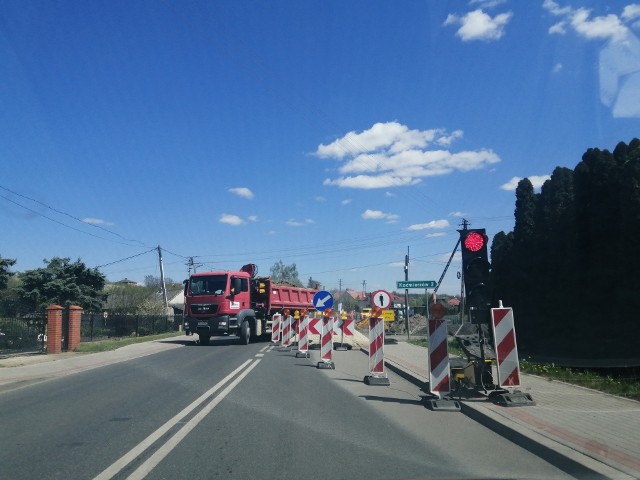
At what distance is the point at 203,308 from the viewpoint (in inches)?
1051

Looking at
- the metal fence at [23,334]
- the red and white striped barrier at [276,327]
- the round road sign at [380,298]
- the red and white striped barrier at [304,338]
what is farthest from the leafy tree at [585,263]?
the metal fence at [23,334]

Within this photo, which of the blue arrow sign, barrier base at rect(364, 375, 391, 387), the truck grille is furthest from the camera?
the truck grille

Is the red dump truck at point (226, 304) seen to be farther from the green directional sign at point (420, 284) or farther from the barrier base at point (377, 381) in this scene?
the barrier base at point (377, 381)

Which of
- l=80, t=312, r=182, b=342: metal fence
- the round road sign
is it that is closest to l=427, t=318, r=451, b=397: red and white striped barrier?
the round road sign

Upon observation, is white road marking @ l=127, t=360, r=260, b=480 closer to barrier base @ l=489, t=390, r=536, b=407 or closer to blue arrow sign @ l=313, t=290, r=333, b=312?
barrier base @ l=489, t=390, r=536, b=407

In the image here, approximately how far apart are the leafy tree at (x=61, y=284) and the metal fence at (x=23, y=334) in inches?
637

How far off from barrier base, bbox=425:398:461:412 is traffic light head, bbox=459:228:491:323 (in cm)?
158

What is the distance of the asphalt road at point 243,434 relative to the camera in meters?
6.02

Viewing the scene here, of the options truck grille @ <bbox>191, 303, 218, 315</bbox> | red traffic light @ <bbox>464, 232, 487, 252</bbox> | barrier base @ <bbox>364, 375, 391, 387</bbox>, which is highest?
red traffic light @ <bbox>464, 232, 487, 252</bbox>

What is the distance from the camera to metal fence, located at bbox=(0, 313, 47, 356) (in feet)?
70.1

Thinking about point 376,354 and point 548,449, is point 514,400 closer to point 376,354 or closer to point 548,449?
point 548,449

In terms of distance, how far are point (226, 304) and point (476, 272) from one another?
58.1 feet

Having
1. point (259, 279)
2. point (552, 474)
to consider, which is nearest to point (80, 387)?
point (552, 474)

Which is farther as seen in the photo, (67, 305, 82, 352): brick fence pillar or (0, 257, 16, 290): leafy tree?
(0, 257, 16, 290): leafy tree
